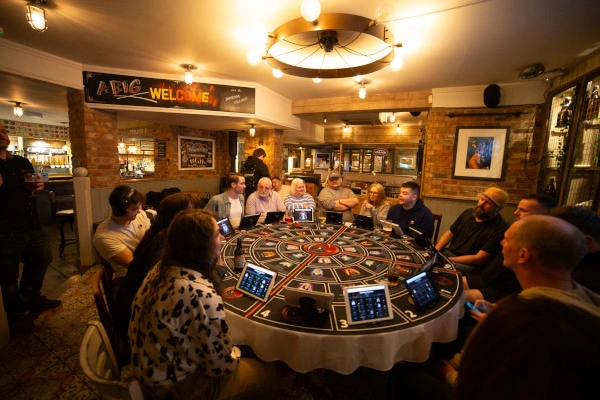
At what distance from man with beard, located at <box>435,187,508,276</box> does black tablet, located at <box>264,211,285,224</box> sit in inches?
91.7

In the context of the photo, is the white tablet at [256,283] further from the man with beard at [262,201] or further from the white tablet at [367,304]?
the man with beard at [262,201]

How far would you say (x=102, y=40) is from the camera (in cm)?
315

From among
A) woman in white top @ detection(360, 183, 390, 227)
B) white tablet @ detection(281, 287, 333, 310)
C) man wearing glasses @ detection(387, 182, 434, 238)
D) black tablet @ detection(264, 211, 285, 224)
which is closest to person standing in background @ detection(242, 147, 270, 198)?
black tablet @ detection(264, 211, 285, 224)

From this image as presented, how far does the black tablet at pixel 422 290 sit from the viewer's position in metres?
1.64

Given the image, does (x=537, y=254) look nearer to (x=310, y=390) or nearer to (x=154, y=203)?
(x=310, y=390)

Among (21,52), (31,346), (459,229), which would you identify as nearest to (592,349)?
(459,229)

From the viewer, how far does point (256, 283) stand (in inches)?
69.8

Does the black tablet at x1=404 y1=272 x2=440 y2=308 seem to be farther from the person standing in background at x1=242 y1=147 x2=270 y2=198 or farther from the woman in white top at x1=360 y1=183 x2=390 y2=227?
the person standing in background at x1=242 y1=147 x2=270 y2=198

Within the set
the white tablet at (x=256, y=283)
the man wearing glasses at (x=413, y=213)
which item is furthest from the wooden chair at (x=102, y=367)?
A: the man wearing glasses at (x=413, y=213)

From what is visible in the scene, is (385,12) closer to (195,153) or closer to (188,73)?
(188,73)

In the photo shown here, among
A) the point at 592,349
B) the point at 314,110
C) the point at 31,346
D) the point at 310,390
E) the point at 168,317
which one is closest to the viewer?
the point at 592,349

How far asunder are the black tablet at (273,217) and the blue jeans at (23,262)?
2602 mm

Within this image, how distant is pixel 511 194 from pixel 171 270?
5.54 m

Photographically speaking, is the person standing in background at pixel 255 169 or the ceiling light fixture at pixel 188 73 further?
the person standing in background at pixel 255 169
